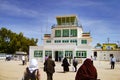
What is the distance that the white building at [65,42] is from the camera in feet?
181

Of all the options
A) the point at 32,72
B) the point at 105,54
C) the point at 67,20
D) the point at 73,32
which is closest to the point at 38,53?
the point at 73,32

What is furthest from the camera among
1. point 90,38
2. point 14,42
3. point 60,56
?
point 14,42

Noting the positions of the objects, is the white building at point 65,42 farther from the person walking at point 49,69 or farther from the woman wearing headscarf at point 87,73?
the woman wearing headscarf at point 87,73

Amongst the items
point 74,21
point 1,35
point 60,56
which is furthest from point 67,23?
point 1,35

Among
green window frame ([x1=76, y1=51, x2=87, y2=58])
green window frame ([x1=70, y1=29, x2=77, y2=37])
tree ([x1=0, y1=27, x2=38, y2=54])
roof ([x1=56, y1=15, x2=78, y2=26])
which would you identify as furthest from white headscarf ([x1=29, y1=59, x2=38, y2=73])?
tree ([x1=0, y1=27, x2=38, y2=54])

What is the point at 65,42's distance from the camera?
62.2m

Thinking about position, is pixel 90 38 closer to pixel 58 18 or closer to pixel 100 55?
pixel 58 18

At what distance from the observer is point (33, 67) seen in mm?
8750

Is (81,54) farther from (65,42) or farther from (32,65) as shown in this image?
(32,65)

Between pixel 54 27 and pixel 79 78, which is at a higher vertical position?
pixel 54 27

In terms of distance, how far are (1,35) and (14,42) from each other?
6487 mm

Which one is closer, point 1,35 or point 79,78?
point 79,78

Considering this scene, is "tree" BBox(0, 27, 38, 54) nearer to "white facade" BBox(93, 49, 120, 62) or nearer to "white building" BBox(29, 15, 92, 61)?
"white building" BBox(29, 15, 92, 61)

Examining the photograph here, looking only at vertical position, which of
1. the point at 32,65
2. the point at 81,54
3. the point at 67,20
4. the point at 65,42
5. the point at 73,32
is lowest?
the point at 32,65
